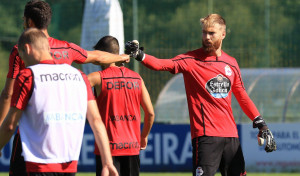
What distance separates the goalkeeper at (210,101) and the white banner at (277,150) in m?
6.89

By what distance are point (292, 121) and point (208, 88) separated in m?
8.51

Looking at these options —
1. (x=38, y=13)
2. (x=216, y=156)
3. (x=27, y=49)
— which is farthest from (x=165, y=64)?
(x=27, y=49)

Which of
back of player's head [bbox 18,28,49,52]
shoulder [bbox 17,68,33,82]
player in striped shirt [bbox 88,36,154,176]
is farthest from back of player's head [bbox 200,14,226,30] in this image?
shoulder [bbox 17,68,33,82]

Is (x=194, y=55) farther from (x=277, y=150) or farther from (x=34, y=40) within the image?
(x=277, y=150)

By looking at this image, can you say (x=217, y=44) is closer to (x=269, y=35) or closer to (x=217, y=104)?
(x=217, y=104)

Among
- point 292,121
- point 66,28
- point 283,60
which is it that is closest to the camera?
point 292,121

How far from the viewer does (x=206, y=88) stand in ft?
23.1

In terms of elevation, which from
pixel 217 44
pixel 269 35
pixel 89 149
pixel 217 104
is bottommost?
pixel 89 149

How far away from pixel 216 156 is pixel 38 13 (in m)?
2.35

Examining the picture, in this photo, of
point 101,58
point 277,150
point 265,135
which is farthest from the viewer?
point 277,150

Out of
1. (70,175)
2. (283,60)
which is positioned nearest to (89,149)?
(283,60)

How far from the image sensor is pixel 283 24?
18.6 meters

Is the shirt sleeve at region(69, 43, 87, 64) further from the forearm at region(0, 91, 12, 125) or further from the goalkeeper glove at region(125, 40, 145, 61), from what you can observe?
the forearm at region(0, 91, 12, 125)

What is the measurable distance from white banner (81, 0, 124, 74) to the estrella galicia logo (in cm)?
790
